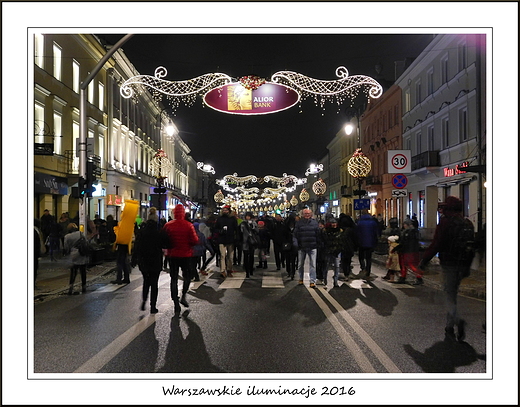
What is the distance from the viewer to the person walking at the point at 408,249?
14172mm

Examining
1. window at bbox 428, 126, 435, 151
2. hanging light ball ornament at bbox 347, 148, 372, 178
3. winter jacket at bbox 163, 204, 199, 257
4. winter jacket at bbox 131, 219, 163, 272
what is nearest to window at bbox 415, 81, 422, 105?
window at bbox 428, 126, 435, 151

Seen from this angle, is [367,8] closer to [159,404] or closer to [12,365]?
[159,404]

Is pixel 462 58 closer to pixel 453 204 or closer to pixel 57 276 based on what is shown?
pixel 57 276

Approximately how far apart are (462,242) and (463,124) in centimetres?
2237

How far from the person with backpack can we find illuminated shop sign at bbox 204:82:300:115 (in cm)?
524

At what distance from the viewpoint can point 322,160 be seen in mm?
96500

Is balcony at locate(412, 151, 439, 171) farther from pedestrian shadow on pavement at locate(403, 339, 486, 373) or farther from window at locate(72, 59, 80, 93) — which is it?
pedestrian shadow on pavement at locate(403, 339, 486, 373)

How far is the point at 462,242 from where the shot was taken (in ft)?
24.6

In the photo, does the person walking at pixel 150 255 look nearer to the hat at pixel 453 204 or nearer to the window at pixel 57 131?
the hat at pixel 453 204

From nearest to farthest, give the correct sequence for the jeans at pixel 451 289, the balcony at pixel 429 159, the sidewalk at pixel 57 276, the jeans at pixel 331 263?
the jeans at pixel 451 289 < the sidewalk at pixel 57 276 < the jeans at pixel 331 263 < the balcony at pixel 429 159

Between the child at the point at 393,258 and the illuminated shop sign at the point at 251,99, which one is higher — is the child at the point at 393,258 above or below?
below

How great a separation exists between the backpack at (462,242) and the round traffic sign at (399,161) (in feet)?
44.4

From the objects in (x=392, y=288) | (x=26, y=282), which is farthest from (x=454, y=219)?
(x=392, y=288)

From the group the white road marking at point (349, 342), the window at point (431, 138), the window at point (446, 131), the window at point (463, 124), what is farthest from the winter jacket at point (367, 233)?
the window at point (431, 138)
